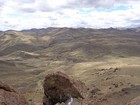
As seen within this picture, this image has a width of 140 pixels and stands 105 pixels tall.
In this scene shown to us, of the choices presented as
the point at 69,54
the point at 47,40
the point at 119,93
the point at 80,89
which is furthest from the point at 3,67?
the point at 47,40

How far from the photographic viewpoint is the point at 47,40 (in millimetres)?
178125

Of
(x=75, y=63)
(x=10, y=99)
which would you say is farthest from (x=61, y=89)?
(x=75, y=63)

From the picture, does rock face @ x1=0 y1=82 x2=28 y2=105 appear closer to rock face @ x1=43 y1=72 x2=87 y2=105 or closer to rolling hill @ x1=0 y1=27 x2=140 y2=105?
rock face @ x1=43 y1=72 x2=87 y2=105

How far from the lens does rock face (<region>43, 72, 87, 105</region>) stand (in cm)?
1908

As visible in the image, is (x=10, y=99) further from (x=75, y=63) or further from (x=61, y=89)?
(x=75, y=63)

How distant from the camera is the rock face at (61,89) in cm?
1908

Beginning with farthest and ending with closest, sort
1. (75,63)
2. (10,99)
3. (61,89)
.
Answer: (75,63)
(61,89)
(10,99)

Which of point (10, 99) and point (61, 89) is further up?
point (10, 99)

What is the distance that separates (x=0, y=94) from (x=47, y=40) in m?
168

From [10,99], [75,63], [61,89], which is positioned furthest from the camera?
[75,63]

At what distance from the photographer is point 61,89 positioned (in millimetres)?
19328

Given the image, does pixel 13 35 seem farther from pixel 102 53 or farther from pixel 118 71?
pixel 118 71

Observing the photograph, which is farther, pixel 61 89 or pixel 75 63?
pixel 75 63

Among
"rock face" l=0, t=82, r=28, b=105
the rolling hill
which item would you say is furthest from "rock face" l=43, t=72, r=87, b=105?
"rock face" l=0, t=82, r=28, b=105
